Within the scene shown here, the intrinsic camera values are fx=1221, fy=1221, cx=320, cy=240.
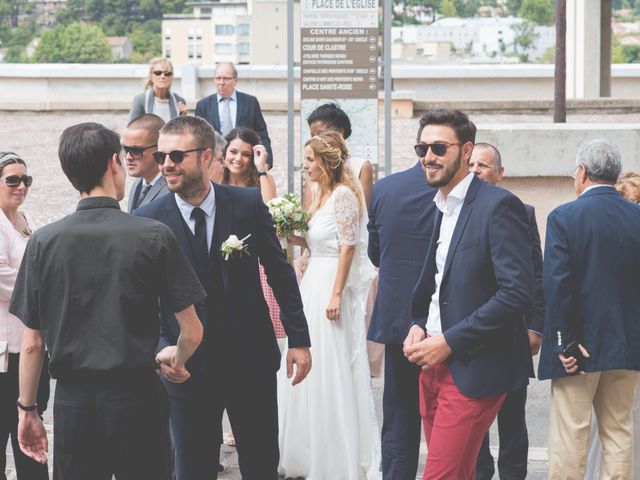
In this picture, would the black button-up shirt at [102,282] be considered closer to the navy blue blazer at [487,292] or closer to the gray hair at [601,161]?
the navy blue blazer at [487,292]

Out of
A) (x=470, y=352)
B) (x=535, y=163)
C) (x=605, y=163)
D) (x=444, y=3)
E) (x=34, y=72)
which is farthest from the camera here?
(x=444, y=3)

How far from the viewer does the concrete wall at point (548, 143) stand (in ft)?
35.7

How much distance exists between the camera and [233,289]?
5.23 m

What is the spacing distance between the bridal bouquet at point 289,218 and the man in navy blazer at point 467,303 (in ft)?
7.69

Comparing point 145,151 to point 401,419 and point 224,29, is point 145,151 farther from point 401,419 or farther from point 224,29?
point 224,29

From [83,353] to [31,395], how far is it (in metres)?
0.37

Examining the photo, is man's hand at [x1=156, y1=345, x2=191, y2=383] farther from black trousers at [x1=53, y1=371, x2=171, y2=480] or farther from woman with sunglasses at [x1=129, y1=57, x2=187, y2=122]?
woman with sunglasses at [x1=129, y1=57, x2=187, y2=122]

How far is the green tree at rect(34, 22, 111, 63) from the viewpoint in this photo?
511ft

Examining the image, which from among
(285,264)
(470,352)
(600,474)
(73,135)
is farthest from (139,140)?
(600,474)

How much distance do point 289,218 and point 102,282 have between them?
3.32m

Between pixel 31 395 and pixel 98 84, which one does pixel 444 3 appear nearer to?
pixel 98 84

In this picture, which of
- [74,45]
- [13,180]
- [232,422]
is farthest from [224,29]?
[232,422]

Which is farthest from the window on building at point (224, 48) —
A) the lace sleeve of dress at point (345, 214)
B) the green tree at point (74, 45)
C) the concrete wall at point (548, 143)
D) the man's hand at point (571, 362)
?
the man's hand at point (571, 362)

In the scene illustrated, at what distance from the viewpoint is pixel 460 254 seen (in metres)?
5.12
